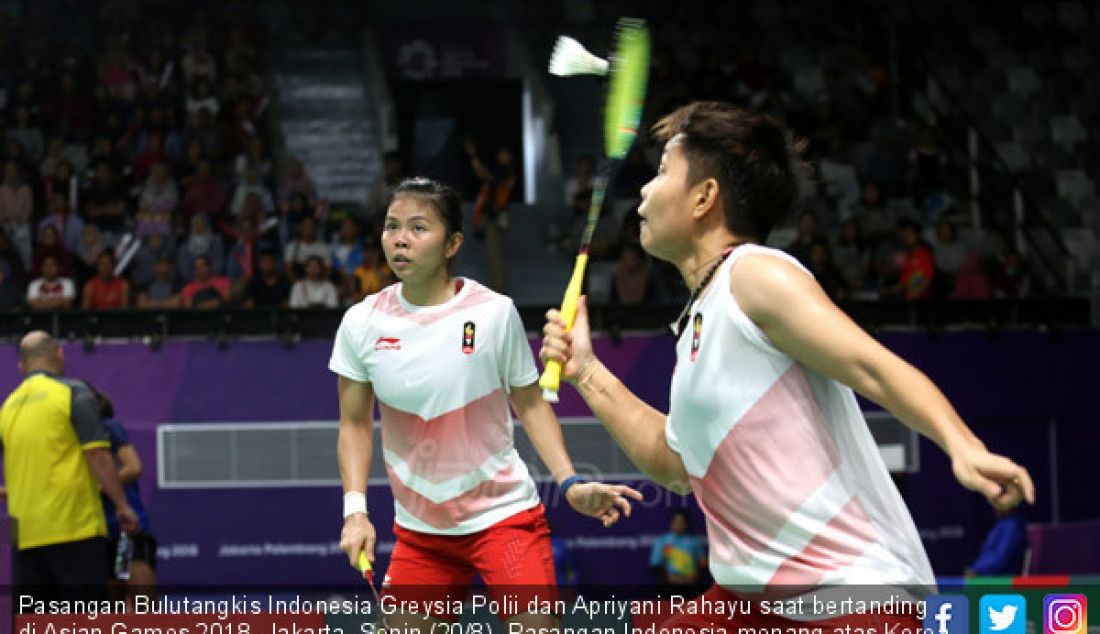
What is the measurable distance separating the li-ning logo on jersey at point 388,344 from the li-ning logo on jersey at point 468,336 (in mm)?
211

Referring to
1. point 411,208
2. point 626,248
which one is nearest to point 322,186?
point 626,248

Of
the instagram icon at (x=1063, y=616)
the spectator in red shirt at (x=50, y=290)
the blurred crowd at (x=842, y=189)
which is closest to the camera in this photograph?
the instagram icon at (x=1063, y=616)

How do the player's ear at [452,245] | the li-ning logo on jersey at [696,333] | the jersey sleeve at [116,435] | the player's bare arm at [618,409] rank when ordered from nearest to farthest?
the li-ning logo on jersey at [696,333], the player's bare arm at [618,409], the player's ear at [452,245], the jersey sleeve at [116,435]

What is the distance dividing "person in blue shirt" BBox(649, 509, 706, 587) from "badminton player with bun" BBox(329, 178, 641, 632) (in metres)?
6.97

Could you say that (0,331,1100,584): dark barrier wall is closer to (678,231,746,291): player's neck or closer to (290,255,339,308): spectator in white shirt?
(290,255,339,308): spectator in white shirt

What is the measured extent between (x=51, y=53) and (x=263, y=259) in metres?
5.56

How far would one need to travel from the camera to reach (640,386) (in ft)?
41.9

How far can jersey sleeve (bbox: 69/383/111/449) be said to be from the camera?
326 inches

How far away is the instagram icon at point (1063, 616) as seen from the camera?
5406 millimetres

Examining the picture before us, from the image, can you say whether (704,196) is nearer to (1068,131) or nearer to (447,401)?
(447,401)

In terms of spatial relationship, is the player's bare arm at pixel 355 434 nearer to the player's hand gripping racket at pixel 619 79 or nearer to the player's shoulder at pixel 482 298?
the player's shoulder at pixel 482 298

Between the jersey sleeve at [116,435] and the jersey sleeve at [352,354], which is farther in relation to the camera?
the jersey sleeve at [116,435]

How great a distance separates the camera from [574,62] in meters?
4.21

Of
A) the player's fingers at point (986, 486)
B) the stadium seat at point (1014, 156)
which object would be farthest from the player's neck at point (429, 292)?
the stadium seat at point (1014, 156)
